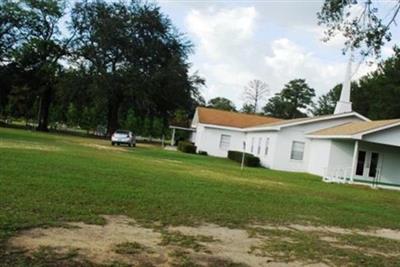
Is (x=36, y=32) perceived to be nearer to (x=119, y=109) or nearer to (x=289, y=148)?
(x=119, y=109)

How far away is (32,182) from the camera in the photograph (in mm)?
12477

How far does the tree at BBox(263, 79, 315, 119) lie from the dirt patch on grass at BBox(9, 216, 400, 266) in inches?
3731

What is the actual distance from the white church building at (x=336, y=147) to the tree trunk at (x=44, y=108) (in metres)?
27.6

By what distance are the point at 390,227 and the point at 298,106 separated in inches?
3693

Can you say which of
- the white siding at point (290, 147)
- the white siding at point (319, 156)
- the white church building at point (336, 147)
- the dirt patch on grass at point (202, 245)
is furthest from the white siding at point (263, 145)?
the dirt patch on grass at point (202, 245)

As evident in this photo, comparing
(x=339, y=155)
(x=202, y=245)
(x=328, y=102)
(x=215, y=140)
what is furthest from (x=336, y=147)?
(x=328, y=102)

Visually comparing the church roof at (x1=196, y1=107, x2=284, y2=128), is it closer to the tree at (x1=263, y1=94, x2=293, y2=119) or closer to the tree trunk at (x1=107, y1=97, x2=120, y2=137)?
the tree trunk at (x1=107, y1=97, x2=120, y2=137)

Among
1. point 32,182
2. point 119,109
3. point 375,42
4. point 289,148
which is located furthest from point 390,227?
point 119,109

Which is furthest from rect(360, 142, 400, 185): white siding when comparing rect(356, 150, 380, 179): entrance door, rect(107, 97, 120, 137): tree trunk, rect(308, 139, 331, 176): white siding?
rect(107, 97, 120, 137): tree trunk

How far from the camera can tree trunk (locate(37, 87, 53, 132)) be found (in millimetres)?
62250

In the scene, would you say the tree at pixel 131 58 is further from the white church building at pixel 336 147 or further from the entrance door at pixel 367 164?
the entrance door at pixel 367 164

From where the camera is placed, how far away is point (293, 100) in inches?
4144

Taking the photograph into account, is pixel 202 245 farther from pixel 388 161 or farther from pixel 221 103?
pixel 221 103

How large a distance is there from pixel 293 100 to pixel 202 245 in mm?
99412
